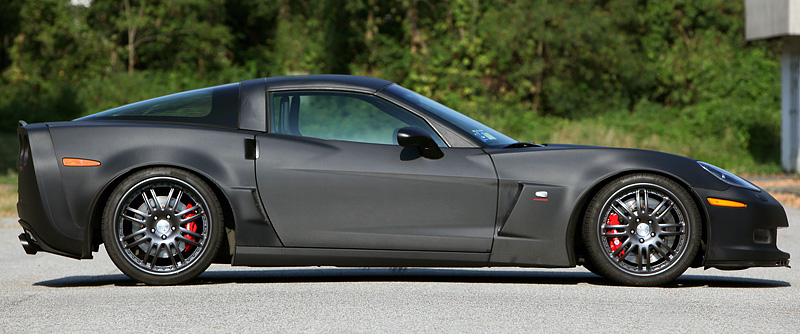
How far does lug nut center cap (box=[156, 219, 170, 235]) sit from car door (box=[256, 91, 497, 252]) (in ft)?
1.90

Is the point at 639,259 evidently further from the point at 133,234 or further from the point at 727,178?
the point at 133,234

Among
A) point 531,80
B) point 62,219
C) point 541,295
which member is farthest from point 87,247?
point 531,80

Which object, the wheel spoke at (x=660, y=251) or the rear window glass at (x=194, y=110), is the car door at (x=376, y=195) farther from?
the wheel spoke at (x=660, y=251)

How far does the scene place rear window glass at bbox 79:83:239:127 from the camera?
6000 millimetres

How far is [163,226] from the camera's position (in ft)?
19.1

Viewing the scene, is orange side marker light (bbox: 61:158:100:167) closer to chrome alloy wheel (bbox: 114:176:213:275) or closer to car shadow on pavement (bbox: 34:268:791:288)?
chrome alloy wheel (bbox: 114:176:213:275)

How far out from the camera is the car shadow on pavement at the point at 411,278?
6273mm

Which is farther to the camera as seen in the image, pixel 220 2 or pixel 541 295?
pixel 220 2

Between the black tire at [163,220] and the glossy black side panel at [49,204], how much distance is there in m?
0.21

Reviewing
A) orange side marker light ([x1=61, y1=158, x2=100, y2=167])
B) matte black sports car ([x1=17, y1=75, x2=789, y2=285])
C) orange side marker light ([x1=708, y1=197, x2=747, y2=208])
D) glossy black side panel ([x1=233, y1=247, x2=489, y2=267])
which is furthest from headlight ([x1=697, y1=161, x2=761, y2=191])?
orange side marker light ([x1=61, y1=158, x2=100, y2=167])

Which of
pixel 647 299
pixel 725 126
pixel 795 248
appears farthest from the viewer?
pixel 725 126

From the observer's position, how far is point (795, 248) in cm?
880

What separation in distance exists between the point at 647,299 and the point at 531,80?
3015 cm

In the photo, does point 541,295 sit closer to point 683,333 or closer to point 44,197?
point 683,333
